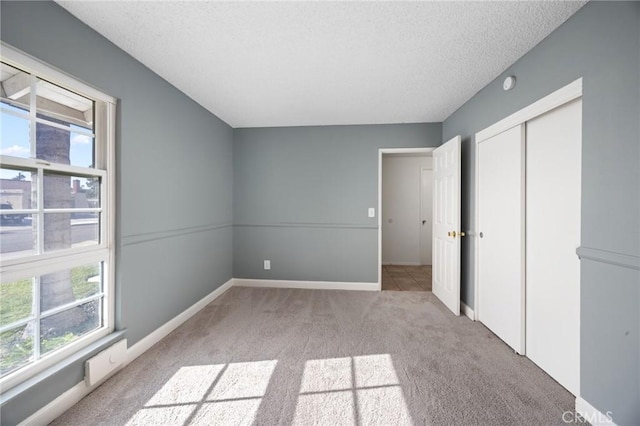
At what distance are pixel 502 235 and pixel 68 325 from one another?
3368 mm

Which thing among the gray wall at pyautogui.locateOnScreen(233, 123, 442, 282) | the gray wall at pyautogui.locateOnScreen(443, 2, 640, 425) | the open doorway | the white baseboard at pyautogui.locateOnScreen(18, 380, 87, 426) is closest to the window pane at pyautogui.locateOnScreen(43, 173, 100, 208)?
the white baseboard at pyautogui.locateOnScreen(18, 380, 87, 426)

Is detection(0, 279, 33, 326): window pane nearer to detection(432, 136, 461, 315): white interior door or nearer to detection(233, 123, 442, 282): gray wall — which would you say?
detection(233, 123, 442, 282): gray wall

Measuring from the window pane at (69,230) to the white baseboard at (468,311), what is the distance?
345 cm

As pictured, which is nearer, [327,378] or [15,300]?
[15,300]

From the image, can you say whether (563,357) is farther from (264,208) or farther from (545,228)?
(264,208)

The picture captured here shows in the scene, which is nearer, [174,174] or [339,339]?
[339,339]

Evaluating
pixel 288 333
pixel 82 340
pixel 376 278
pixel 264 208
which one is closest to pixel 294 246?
pixel 264 208

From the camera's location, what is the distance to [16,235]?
1.37 m

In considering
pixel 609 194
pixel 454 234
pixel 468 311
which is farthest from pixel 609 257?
pixel 468 311

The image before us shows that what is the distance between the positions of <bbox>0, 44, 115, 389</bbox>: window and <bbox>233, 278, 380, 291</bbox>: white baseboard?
6.60 ft

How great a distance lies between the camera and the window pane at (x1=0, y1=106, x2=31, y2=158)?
4.31 ft

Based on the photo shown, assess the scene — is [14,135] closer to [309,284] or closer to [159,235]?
[159,235]

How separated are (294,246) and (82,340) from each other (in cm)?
245

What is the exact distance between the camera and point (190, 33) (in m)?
1.73
